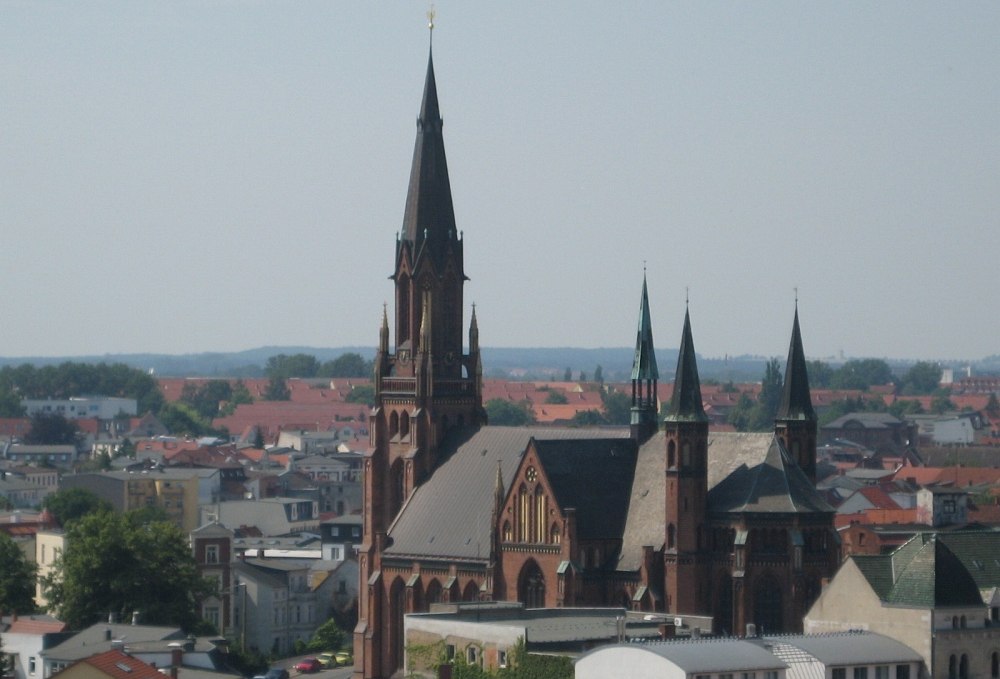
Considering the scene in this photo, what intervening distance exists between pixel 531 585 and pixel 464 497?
8.41 meters

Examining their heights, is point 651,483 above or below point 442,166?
below

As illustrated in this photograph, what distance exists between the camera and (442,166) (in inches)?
5364

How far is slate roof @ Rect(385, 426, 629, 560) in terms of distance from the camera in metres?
127

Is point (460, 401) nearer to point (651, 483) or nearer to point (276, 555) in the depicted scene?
point (651, 483)

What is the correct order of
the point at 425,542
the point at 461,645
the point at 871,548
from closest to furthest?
the point at 461,645 → the point at 425,542 → the point at 871,548

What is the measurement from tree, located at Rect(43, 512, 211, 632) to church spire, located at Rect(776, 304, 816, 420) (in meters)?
32.5

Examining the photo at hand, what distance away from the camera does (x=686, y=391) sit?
11788 cm

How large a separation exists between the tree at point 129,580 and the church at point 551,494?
10299mm

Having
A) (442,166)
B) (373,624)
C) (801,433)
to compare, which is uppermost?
(442,166)

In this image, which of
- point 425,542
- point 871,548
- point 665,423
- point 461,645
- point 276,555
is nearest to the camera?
point 461,645

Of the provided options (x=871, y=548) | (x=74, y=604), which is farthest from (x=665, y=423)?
(x=74, y=604)

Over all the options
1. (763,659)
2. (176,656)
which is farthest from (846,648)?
(176,656)

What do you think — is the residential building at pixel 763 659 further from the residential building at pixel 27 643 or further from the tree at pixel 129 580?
the tree at pixel 129 580

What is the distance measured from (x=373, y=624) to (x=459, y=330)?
15148mm
